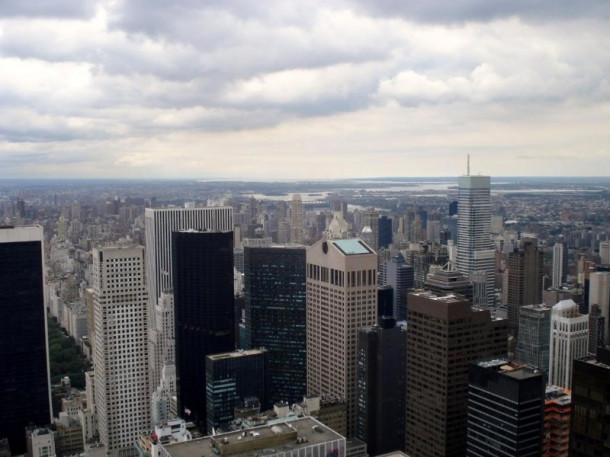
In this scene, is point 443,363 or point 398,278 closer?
point 443,363

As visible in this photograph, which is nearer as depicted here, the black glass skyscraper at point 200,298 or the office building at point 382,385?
the office building at point 382,385

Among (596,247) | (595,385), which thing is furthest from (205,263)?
(595,385)

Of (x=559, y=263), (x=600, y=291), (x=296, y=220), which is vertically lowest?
(x=600, y=291)

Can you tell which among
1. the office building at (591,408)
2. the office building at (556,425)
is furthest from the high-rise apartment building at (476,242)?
the office building at (591,408)

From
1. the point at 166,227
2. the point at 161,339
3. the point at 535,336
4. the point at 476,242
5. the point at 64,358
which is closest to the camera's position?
the point at 535,336

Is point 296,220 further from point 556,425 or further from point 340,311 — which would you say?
point 556,425

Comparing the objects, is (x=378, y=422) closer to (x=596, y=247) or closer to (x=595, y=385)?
(x=596, y=247)

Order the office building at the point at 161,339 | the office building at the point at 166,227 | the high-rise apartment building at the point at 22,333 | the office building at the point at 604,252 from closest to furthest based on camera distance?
the office building at the point at 604,252 → the high-rise apartment building at the point at 22,333 → the office building at the point at 161,339 → the office building at the point at 166,227

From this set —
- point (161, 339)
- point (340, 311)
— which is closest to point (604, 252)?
point (340, 311)

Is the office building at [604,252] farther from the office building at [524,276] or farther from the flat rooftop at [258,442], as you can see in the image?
the flat rooftop at [258,442]
